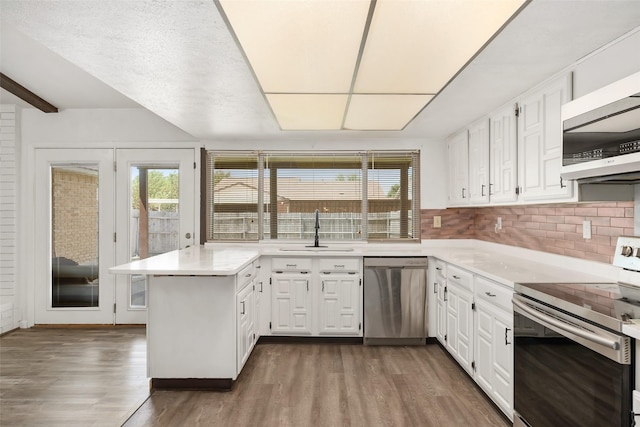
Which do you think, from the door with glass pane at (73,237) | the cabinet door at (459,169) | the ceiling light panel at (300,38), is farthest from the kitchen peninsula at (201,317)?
the door with glass pane at (73,237)

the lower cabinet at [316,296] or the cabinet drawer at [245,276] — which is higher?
the cabinet drawer at [245,276]

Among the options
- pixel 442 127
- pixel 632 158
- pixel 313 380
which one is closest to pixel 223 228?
pixel 313 380

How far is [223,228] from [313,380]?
208cm

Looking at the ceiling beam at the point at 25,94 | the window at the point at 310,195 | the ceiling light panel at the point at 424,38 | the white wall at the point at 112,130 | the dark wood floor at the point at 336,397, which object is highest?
the ceiling beam at the point at 25,94

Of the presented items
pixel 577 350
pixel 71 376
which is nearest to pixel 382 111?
pixel 577 350

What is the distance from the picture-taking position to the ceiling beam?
12.0 feet

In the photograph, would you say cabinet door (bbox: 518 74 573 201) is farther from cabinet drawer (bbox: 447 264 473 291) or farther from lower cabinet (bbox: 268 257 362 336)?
lower cabinet (bbox: 268 257 362 336)

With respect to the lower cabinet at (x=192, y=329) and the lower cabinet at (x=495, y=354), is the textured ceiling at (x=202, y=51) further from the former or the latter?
the lower cabinet at (x=495, y=354)

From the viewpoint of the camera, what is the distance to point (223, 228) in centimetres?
433

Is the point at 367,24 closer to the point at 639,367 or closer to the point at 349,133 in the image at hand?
the point at 639,367

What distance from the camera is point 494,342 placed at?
7.88 feet

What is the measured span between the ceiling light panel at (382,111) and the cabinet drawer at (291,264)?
137cm

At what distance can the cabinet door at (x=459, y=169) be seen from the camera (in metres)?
3.62

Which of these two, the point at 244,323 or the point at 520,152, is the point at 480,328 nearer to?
the point at 520,152
